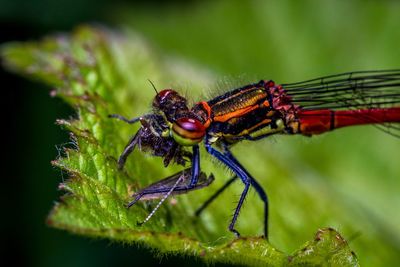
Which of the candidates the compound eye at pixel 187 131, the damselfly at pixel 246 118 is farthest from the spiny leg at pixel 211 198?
the compound eye at pixel 187 131

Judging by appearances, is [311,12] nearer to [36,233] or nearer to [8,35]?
[8,35]

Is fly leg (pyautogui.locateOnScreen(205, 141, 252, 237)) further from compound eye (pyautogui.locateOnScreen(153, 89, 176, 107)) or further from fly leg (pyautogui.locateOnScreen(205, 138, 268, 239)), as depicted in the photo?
compound eye (pyautogui.locateOnScreen(153, 89, 176, 107))

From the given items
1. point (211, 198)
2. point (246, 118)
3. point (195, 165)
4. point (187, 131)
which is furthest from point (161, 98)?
point (211, 198)

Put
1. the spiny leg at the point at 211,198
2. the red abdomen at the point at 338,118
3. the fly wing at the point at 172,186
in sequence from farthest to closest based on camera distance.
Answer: the red abdomen at the point at 338,118, the spiny leg at the point at 211,198, the fly wing at the point at 172,186

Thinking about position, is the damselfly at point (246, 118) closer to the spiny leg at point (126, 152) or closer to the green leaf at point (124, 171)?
the spiny leg at point (126, 152)

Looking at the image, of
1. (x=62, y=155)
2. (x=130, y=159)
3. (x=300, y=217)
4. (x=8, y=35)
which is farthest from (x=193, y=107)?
(x=8, y=35)

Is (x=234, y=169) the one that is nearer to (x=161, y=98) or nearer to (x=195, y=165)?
(x=195, y=165)
